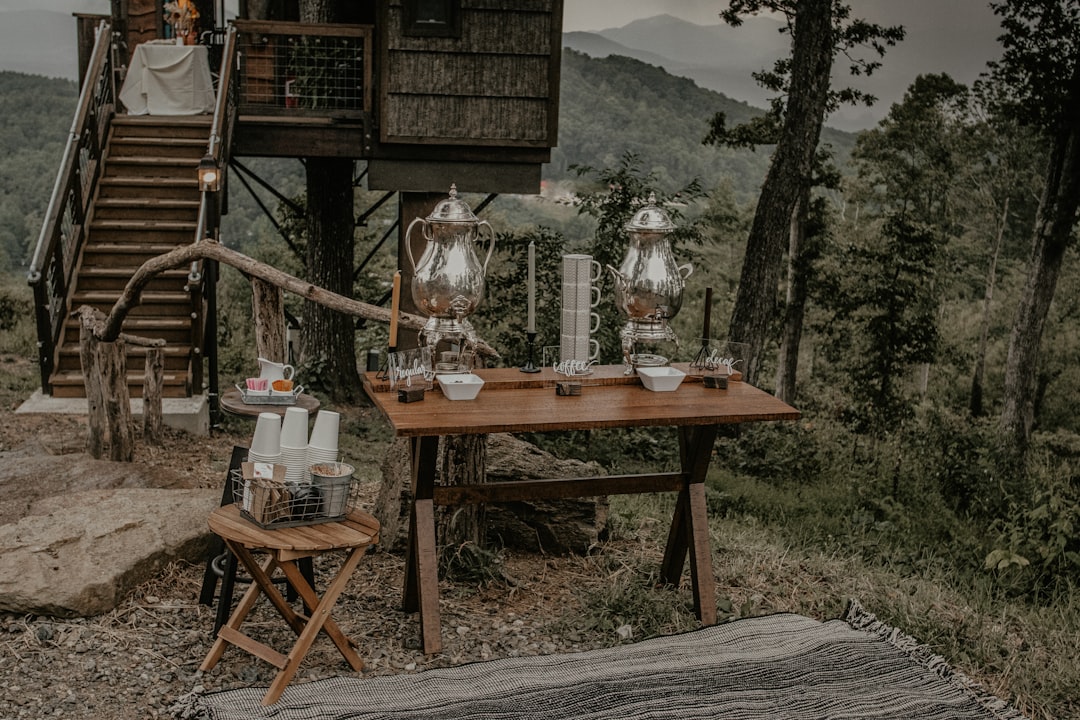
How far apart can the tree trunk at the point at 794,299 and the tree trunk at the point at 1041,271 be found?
3.40 meters

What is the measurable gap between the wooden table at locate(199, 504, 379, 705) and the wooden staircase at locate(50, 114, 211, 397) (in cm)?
592

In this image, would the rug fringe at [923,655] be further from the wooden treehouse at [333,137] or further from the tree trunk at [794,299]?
the tree trunk at [794,299]

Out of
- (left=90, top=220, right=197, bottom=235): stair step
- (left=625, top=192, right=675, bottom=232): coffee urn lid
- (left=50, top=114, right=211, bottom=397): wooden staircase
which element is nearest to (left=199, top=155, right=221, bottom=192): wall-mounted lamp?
(left=50, top=114, right=211, bottom=397): wooden staircase

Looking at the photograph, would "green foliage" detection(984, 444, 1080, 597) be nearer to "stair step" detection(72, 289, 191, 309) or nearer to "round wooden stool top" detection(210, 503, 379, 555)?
"round wooden stool top" detection(210, 503, 379, 555)

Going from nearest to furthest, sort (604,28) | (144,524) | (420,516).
Result: (420,516), (144,524), (604,28)

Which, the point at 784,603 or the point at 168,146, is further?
the point at 168,146

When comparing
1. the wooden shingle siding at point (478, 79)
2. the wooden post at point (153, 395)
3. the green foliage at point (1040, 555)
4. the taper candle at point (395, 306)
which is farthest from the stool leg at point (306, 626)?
the wooden shingle siding at point (478, 79)

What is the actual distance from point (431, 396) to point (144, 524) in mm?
1825

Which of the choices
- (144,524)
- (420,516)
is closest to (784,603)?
(420,516)

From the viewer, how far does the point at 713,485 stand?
1058 centimetres

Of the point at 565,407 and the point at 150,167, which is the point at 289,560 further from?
the point at 150,167

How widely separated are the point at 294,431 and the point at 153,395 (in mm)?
4669

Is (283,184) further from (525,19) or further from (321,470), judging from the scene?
(321,470)

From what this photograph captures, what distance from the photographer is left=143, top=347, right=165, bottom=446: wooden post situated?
8398 mm
